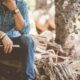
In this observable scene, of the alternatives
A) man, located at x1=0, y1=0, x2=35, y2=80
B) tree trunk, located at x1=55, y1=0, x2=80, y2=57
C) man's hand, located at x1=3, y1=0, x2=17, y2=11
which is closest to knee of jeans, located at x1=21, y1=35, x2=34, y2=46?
man, located at x1=0, y1=0, x2=35, y2=80

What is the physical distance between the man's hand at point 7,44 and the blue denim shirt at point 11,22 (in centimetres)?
3

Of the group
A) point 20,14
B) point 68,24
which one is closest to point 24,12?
point 20,14

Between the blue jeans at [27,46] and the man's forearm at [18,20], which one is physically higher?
the man's forearm at [18,20]

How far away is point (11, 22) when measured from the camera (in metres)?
1.43

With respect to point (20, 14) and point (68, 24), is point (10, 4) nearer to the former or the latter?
point (20, 14)

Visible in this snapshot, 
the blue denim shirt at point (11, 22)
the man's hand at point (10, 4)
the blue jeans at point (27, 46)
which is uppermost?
the man's hand at point (10, 4)

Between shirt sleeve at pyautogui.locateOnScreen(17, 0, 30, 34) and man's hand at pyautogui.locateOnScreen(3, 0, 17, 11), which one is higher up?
man's hand at pyautogui.locateOnScreen(3, 0, 17, 11)

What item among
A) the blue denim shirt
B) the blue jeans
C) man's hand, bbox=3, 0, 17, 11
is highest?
man's hand, bbox=3, 0, 17, 11

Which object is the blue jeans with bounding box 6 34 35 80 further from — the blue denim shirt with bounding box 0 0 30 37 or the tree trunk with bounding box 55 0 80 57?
the tree trunk with bounding box 55 0 80 57

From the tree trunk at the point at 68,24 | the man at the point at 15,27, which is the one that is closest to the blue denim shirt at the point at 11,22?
the man at the point at 15,27

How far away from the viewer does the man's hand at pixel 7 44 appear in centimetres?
142

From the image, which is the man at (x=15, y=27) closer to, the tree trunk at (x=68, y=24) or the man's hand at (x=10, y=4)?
the man's hand at (x=10, y=4)

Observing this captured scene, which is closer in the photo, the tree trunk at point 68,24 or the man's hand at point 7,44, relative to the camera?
the man's hand at point 7,44

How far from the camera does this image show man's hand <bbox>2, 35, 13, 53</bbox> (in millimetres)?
1417
